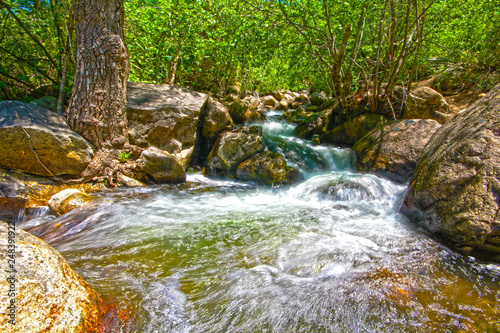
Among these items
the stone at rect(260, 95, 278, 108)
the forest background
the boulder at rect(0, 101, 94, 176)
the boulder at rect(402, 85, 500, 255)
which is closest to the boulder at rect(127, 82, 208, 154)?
the boulder at rect(0, 101, 94, 176)

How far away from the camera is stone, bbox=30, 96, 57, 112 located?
16.4 ft

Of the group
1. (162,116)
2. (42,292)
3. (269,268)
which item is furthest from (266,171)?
(42,292)

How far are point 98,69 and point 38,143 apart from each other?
173 cm

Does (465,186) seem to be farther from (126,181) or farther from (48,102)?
(48,102)

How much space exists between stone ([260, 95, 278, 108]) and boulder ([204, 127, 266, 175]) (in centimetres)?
835

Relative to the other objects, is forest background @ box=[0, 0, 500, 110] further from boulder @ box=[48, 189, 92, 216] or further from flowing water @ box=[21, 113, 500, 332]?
flowing water @ box=[21, 113, 500, 332]

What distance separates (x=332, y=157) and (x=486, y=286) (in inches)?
208

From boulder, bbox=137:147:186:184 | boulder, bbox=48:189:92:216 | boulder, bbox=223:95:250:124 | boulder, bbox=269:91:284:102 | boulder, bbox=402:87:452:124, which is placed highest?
boulder, bbox=269:91:284:102

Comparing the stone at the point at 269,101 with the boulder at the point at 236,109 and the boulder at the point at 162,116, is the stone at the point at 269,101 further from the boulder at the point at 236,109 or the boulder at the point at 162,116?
the boulder at the point at 162,116

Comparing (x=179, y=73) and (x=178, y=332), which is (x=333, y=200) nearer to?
(x=178, y=332)

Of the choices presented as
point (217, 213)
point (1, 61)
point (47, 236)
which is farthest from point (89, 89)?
point (217, 213)

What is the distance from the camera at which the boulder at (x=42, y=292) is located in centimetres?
122

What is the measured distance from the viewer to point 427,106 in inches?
282

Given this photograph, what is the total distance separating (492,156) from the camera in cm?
287
